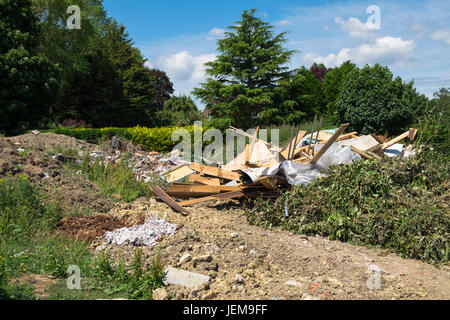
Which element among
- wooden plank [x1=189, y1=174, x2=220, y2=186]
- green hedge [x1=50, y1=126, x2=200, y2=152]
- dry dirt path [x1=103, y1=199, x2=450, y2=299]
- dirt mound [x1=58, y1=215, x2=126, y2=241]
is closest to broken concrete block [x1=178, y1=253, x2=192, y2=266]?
dry dirt path [x1=103, y1=199, x2=450, y2=299]

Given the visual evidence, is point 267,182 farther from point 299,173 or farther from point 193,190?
point 193,190

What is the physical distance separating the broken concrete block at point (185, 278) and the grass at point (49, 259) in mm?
121

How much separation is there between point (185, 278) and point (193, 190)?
324 cm

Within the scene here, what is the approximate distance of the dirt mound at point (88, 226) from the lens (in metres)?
4.76

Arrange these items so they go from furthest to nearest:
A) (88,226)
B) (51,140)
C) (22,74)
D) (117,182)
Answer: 1. (22,74)
2. (51,140)
3. (117,182)
4. (88,226)

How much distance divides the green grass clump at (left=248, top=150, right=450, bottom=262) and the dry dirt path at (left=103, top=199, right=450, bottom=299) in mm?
208

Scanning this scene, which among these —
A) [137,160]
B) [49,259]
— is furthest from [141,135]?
[49,259]

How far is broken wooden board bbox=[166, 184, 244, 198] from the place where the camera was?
6645mm

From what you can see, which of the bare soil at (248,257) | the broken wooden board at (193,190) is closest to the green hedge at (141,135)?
the broken wooden board at (193,190)

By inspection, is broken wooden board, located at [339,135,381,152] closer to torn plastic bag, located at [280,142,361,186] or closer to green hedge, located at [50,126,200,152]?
torn plastic bag, located at [280,142,361,186]

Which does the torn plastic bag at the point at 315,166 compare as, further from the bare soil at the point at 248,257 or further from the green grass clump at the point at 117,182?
the green grass clump at the point at 117,182

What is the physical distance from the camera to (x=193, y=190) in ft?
22.0

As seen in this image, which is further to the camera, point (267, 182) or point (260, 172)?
point (260, 172)
